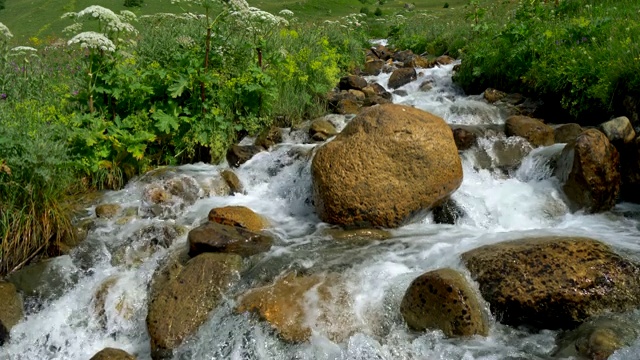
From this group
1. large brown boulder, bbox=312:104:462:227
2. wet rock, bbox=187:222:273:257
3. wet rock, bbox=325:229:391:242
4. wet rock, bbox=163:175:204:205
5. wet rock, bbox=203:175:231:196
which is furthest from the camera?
wet rock, bbox=203:175:231:196

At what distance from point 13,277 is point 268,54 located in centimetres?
544

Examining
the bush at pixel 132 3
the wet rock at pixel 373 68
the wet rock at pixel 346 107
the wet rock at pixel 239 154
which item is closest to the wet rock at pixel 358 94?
the wet rock at pixel 346 107

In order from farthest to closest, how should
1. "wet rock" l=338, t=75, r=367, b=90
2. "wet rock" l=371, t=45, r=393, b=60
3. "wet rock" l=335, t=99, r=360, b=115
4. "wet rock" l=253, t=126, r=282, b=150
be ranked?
"wet rock" l=371, t=45, r=393, b=60 → "wet rock" l=338, t=75, r=367, b=90 → "wet rock" l=335, t=99, r=360, b=115 → "wet rock" l=253, t=126, r=282, b=150

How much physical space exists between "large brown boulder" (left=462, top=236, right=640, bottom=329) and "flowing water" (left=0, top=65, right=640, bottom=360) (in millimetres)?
185

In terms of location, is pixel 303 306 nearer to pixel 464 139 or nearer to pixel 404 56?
pixel 464 139

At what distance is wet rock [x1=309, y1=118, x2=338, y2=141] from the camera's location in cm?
913

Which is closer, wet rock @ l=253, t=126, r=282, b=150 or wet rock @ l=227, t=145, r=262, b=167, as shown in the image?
wet rock @ l=227, t=145, r=262, b=167

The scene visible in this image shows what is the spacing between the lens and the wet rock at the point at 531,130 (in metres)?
8.27

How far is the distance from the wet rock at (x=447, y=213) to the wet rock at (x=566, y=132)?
101 inches

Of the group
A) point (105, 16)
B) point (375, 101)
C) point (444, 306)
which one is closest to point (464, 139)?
point (375, 101)

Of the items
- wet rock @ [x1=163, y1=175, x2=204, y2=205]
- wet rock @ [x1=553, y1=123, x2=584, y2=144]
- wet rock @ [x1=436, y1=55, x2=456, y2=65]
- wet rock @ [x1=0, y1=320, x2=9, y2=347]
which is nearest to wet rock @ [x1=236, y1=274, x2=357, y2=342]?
wet rock @ [x1=0, y1=320, x2=9, y2=347]

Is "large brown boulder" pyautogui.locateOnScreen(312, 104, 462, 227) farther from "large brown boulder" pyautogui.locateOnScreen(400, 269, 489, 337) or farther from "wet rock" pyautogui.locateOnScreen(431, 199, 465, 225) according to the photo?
"large brown boulder" pyautogui.locateOnScreen(400, 269, 489, 337)

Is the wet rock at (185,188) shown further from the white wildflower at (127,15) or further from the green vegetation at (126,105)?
the white wildflower at (127,15)

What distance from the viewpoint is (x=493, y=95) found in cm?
1105
